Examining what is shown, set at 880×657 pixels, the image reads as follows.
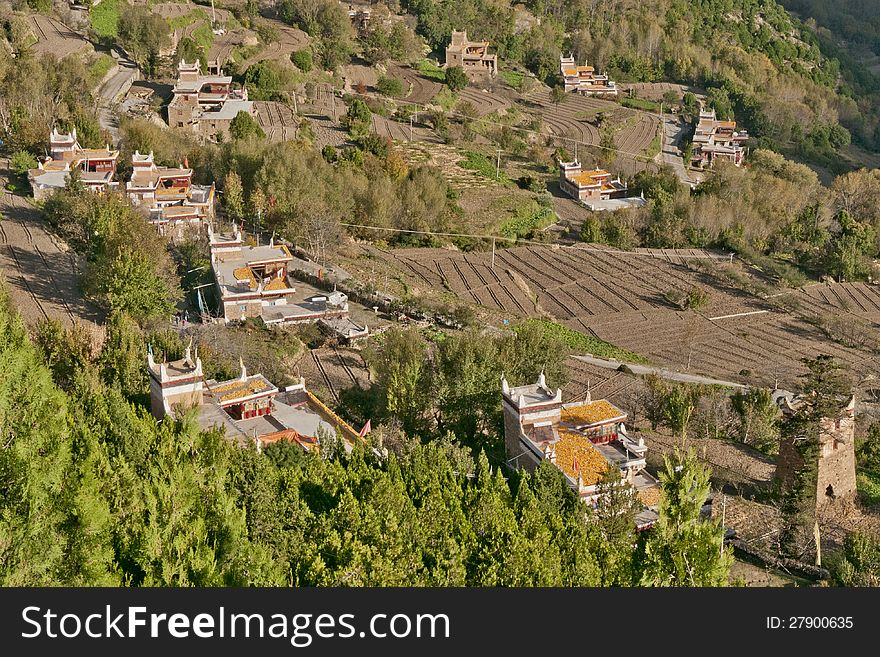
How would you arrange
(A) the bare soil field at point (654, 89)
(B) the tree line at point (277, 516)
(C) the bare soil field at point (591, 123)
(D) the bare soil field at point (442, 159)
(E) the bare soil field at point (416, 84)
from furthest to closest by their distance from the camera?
(A) the bare soil field at point (654, 89)
(E) the bare soil field at point (416, 84)
(C) the bare soil field at point (591, 123)
(D) the bare soil field at point (442, 159)
(B) the tree line at point (277, 516)

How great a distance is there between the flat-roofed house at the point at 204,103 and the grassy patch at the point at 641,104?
33408 millimetres

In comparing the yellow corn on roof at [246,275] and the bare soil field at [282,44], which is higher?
the yellow corn on roof at [246,275]

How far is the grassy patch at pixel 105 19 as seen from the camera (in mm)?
73500

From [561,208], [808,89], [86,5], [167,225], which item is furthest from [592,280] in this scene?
[808,89]

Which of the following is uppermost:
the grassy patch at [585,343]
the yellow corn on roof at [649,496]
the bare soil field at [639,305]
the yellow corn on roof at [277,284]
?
the yellow corn on roof at [649,496]

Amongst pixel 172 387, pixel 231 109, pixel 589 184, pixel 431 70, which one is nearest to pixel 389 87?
pixel 431 70

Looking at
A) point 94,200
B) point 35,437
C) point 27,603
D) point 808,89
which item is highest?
point 27,603

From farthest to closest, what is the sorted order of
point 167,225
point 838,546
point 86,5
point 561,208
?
point 86,5
point 561,208
point 167,225
point 838,546

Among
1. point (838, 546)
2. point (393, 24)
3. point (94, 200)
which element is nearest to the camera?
point (838, 546)

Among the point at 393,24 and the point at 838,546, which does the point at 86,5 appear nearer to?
the point at 393,24

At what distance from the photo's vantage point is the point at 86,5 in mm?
75938

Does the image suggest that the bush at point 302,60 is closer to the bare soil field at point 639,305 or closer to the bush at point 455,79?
the bush at point 455,79

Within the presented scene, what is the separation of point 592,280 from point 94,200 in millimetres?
21480

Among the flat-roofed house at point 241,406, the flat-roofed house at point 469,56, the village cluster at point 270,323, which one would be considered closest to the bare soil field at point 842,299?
the village cluster at point 270,323
